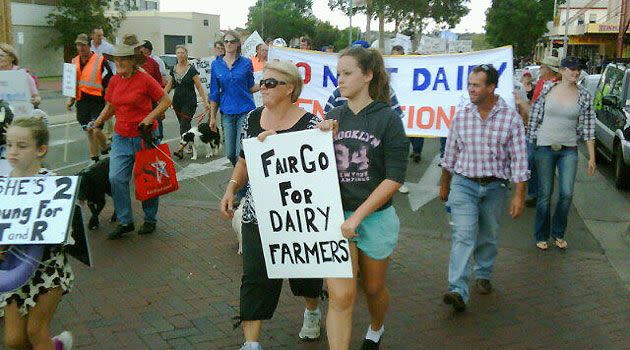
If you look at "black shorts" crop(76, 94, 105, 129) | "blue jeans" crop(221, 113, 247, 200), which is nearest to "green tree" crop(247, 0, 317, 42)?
"black shorts" crop(76, 94, 105, 129)

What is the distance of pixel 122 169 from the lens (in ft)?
21.3

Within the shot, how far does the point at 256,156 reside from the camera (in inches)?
140

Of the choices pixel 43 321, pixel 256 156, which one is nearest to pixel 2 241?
pixel 43 321

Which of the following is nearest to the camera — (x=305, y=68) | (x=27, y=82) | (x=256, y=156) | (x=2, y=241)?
(x=2, y=241)

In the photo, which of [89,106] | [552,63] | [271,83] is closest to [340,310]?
[271,83]

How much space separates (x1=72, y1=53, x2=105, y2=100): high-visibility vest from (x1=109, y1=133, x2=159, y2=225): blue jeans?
11.4 ft

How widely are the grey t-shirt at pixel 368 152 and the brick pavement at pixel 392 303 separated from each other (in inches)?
47.9

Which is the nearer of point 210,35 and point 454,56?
point 454,56

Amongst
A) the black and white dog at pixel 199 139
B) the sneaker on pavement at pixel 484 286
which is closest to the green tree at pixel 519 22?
the black and white dog at pixel 199 139

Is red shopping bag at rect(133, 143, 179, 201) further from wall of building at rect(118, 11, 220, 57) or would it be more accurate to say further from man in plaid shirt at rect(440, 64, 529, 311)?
wall of building at rect(118, 11, 220, 57)

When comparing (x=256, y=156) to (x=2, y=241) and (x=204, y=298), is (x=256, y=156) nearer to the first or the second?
(x=2, y=241)

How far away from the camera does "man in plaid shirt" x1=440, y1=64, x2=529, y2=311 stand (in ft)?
15.6

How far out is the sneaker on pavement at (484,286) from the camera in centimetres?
525

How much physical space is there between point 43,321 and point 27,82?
4793mm
